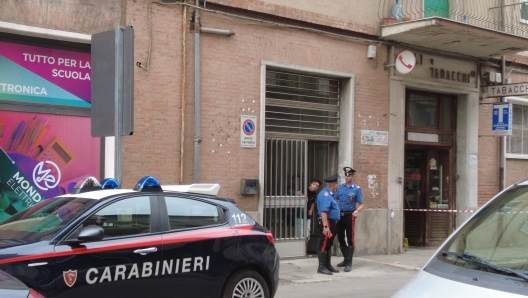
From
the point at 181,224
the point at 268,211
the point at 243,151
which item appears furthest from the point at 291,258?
the point at 181,224

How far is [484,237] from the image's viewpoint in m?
4.48

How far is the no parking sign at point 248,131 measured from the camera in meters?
12.6

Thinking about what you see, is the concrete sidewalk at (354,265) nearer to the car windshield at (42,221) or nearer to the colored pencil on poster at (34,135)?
the colored pencil on poster at (34,135)

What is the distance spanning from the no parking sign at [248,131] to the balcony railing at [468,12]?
167 inches

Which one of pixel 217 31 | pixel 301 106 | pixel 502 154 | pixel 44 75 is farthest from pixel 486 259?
pixel 502 154

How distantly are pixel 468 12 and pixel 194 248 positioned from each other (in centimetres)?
1204

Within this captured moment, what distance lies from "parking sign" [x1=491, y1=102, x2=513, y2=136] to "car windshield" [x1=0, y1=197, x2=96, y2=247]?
1247cm

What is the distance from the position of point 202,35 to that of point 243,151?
2274 mm

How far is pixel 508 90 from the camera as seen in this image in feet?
54.4

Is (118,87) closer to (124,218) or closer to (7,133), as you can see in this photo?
(124,218)

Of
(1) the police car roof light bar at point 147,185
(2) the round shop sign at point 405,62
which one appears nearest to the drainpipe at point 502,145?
(2) the round shop sign at point 405,62

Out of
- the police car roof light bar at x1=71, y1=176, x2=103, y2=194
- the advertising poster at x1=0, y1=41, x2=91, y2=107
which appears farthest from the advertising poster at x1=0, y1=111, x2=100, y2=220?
the police car roof light bar at x1=71, y1=176, x2=103, y2=194

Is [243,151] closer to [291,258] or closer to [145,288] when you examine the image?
[291,258]

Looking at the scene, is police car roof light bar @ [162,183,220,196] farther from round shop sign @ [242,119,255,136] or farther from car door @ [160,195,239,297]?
round shop sign @ [242,119,255,136]
